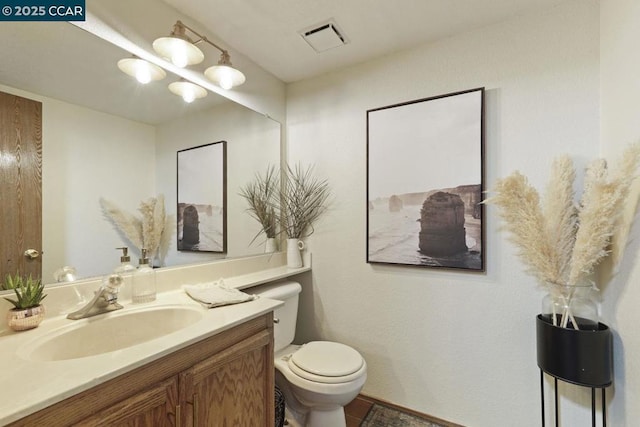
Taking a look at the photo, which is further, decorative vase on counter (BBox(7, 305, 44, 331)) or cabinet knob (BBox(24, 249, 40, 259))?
cabinet knob (BBox(24, 249, 40, 259))

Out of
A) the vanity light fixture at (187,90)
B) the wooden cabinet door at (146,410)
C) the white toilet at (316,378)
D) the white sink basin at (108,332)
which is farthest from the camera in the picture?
the vanity light fixture at (187,90)

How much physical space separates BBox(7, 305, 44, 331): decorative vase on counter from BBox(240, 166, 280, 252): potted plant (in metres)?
1.13

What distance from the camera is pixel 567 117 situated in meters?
1.38

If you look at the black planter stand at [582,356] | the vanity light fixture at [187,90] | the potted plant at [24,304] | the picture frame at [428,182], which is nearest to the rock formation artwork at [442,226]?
the picture frame at [428,182]

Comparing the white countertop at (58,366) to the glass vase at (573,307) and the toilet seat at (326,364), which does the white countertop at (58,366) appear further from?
the glass vase at (573,307)

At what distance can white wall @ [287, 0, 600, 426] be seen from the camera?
1.40 metres

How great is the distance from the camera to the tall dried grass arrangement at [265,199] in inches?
76.9

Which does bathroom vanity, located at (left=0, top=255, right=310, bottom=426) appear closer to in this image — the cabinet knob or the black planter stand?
the cabinet knob

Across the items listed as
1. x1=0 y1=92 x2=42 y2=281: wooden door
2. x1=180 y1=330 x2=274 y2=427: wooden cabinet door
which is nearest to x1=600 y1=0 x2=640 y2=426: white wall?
x1=180 y1=330 x2=274 y2=427: wooden cabinet door

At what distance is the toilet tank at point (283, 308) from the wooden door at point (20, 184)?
96cm

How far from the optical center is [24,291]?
3.10 feet

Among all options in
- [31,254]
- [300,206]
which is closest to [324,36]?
[300,206]

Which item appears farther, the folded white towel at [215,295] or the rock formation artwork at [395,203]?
the rock formation artwork at [395,203]

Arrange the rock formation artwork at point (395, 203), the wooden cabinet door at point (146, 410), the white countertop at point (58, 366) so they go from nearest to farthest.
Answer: the white countertop at point (58, 366) < the wooden cabinet door at point (146, 410) < the rock formation artwork at point (395, 203)
